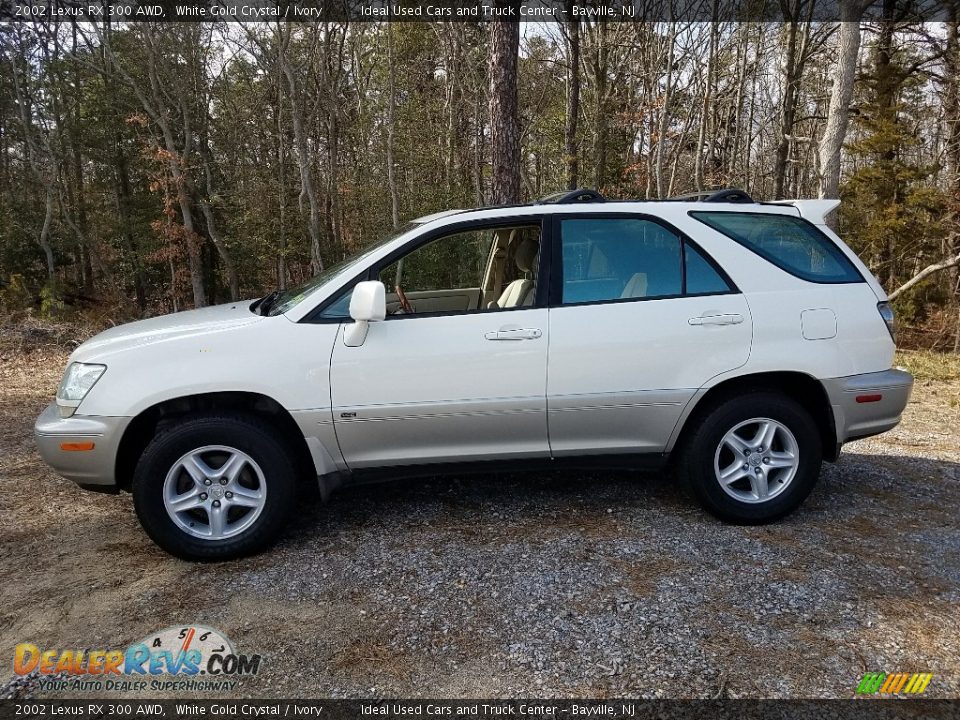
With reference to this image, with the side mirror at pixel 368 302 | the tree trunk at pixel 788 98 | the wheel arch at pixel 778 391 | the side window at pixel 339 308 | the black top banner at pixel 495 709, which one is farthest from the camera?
the tree trunk at pixel 788 98

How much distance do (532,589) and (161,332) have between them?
235 centimetres

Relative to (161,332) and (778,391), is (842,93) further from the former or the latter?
(161,332)

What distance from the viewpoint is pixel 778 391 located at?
3666 mm

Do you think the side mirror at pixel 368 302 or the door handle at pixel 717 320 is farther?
the door handle at pixel 717 320

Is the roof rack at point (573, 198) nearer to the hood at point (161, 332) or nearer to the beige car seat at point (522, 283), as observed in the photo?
the beige car seat at point (522, 283)

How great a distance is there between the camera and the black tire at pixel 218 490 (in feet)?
10.5

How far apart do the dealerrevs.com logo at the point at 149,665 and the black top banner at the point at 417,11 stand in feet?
51.5

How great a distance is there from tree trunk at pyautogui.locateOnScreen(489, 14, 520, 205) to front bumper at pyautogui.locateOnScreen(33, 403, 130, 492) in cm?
596

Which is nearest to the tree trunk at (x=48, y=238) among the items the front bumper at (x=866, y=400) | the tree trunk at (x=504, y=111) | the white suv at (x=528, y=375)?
the tree trunk at (x=504, y=111)

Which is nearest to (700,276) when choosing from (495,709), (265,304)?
(495,709)

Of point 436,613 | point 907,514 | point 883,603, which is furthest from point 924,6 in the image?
point 436,613

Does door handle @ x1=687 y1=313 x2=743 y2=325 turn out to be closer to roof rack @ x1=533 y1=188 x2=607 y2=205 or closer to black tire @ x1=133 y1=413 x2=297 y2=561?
roof rack @ x1=533 y1=188 x2=607 y2=205

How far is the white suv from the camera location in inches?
128

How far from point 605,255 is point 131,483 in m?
2.93
